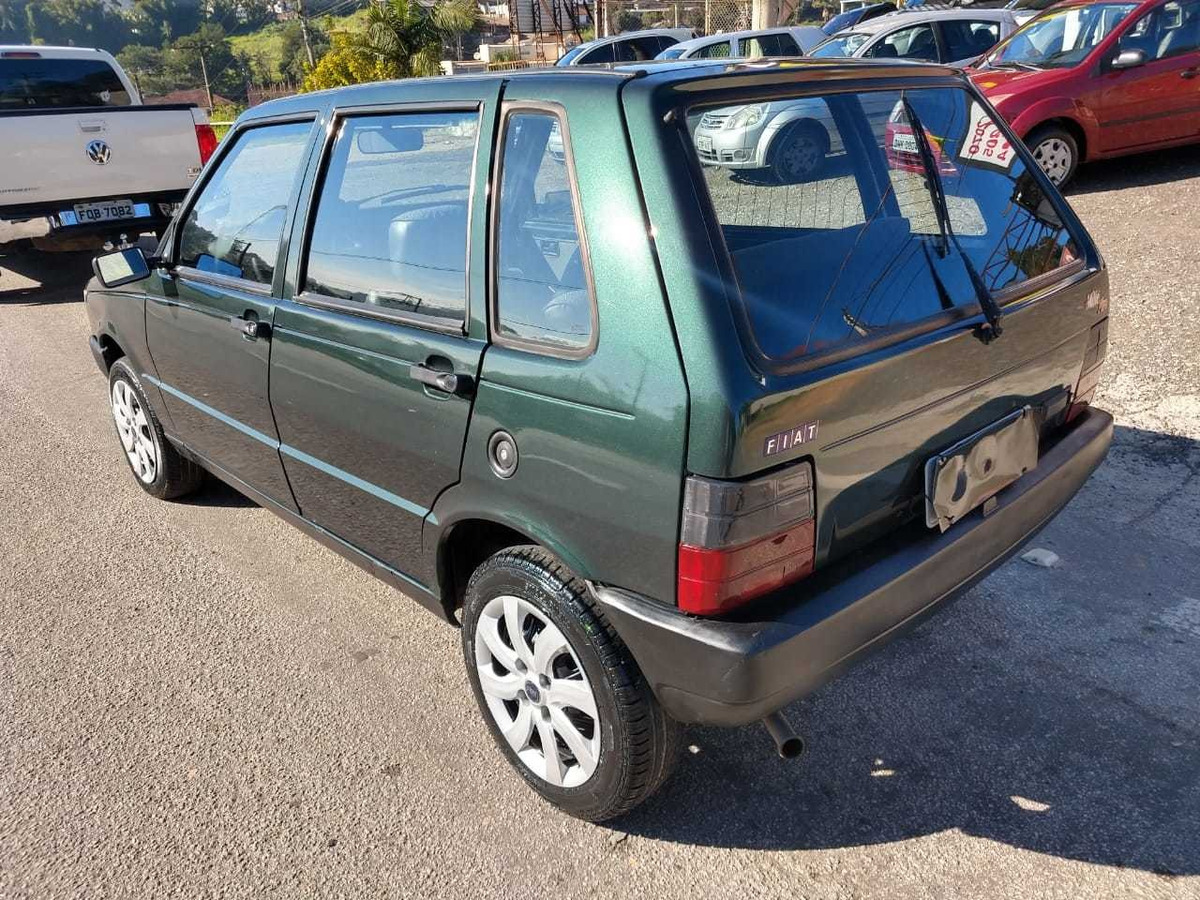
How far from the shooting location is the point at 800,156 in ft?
8.36

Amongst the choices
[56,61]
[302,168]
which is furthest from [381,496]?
[56,61]

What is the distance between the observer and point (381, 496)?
2836mm

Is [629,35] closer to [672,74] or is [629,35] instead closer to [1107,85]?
[1107,85]

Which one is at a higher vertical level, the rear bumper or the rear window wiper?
the rear window wiper

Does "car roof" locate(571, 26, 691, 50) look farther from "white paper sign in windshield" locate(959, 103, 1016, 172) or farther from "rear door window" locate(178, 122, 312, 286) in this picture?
"white paper sign in windshield" locate(959, 103, 1016, 172)

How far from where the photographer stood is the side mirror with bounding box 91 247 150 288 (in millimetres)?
3818

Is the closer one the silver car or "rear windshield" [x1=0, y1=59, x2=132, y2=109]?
the silver car

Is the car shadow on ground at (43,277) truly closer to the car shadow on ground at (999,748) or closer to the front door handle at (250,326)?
the front door handle at (250,326)

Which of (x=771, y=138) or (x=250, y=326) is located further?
(x=250, y=326)

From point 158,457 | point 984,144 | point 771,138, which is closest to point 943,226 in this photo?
point 984,144

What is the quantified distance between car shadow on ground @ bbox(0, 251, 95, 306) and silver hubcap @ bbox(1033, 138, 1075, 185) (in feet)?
30.2

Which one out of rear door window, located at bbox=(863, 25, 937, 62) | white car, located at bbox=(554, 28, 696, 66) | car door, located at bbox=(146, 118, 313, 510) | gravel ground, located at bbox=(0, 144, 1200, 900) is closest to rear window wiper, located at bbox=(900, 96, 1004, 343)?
gravel ground, located at bbox=(0, 144, 1200, 900)

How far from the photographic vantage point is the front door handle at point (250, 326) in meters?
3.13

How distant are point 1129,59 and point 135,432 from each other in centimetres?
796
